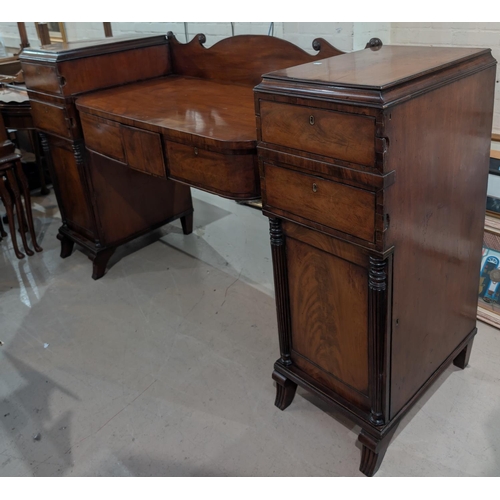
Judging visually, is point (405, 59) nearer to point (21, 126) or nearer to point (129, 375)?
point (129, 375)

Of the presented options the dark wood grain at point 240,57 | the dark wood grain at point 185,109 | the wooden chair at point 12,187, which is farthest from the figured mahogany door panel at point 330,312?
the wooden chair at point 12,187

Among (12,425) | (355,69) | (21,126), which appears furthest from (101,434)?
(21,126)

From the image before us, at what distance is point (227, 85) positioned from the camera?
2275mm

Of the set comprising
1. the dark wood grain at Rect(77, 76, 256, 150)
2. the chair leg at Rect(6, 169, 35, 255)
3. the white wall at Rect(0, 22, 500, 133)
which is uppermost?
the white wall at Rect(0, 22, 500, 133)

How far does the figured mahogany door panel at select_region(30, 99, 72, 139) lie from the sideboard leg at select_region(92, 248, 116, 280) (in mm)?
590

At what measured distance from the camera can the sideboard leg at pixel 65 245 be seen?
9.41ft

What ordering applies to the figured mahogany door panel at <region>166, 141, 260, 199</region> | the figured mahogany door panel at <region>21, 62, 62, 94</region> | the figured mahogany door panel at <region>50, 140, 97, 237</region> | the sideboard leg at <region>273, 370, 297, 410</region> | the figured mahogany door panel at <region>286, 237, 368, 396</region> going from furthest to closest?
the figured mahogany door panel at <region>50, 140, 97, 237</region> < the figured mahogany door panel at <region>21, 62, 62, 94</region> < the sideboard leg at <region>273, 370, 297, 410</region> < the figured mahogany door panel at <region>166, 141, 260, 199</region> < the figured mahogany door panel at <region>286, 237, 368, 396</region>

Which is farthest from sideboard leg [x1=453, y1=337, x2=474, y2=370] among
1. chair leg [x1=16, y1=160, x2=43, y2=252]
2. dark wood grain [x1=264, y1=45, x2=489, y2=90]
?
chair leg [x1=16, y1=160, x2=43, y2=252]

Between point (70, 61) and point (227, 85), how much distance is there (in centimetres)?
66

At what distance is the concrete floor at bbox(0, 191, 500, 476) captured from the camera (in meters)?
1.66

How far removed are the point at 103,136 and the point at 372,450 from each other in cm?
151

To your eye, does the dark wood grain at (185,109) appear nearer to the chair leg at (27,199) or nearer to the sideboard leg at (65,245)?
the chair leg at (27,199)

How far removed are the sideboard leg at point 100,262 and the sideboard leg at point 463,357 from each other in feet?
5.45

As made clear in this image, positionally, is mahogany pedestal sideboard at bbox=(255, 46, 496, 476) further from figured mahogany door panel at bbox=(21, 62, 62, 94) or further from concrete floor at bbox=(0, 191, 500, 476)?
figured mahogany door panel at bbox=(21, 62, 62, 94)
